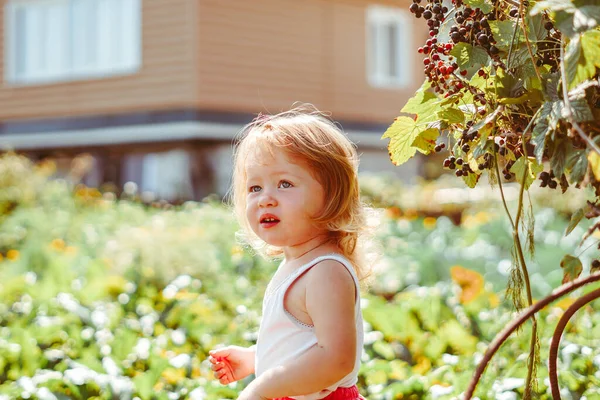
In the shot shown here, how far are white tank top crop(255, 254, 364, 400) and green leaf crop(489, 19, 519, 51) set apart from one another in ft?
2.22

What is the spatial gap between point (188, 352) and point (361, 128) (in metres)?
11.9

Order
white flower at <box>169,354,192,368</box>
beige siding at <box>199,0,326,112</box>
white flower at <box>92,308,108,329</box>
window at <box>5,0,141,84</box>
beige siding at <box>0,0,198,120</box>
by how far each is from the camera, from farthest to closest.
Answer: window at <box>5,0,141,84</box>, beige siding at <box>199,0,326,112</box>, beige siding at <box>0,0,198,120</box>, white flower at <box>92,308,108,329</box>, white flower at <box>169,354,192,368</box>

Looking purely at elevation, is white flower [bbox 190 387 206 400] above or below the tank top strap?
below

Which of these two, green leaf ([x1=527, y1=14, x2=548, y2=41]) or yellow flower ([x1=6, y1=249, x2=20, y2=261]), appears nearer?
green leaf ([x1=527, y1=14, x2=548, y2=41])

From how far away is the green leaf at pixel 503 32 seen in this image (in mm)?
1918

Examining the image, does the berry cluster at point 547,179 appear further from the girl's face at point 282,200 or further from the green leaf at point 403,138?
the girl's face at point 282,200

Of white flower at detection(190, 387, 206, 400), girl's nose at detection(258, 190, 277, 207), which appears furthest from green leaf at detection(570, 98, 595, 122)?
white flower at detection(190, 387, 206, 400)

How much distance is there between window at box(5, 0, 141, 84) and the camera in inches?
581

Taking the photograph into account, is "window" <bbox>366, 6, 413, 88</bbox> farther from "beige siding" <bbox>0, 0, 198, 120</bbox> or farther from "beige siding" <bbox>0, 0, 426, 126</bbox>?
"beige siding" <bbox>0, 0, 198, 120</bbox>

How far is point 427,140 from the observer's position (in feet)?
7.05

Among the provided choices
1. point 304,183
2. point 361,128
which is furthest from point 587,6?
point 361,128

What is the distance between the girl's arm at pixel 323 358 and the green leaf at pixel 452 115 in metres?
0.50

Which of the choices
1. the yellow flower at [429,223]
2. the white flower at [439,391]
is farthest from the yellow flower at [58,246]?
the white flower at [439,391]

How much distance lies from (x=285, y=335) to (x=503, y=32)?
3.07 feet
